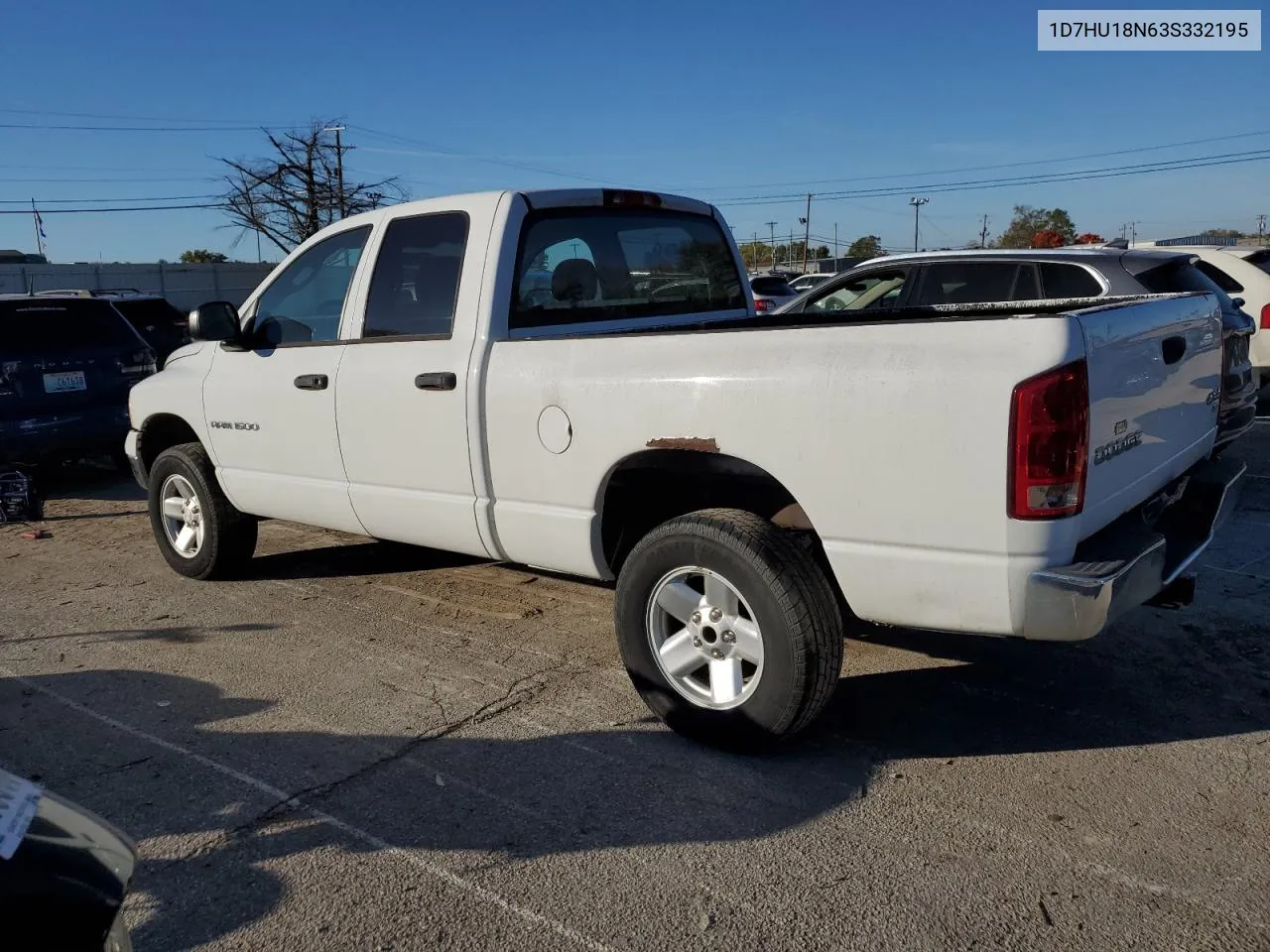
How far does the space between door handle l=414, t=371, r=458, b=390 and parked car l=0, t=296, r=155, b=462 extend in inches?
227

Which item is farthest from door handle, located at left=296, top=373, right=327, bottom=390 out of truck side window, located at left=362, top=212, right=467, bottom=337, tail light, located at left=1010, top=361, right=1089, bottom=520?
tail light, located at left=1010, top=361, right=1089, bottom=520

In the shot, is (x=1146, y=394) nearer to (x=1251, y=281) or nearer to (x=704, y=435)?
(x=704, y=435)

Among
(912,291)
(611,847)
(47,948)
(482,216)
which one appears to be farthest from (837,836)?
(912,291)

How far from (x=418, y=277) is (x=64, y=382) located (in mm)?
5646

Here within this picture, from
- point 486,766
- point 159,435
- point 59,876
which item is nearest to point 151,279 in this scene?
point 159,435

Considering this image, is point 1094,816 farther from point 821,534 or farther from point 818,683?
point 821,534

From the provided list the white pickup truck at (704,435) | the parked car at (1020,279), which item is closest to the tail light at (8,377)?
the white pickup truck at (704,435)

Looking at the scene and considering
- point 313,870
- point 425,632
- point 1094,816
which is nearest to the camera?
point 313,870

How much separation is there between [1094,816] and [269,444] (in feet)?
13.6

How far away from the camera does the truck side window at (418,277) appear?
15.6 ft

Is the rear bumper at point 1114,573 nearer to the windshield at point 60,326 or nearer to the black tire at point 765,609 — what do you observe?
the black tire at point 765,609

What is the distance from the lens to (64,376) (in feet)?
29.8

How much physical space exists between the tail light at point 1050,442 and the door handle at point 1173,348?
2.65 ft

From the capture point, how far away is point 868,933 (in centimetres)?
277
